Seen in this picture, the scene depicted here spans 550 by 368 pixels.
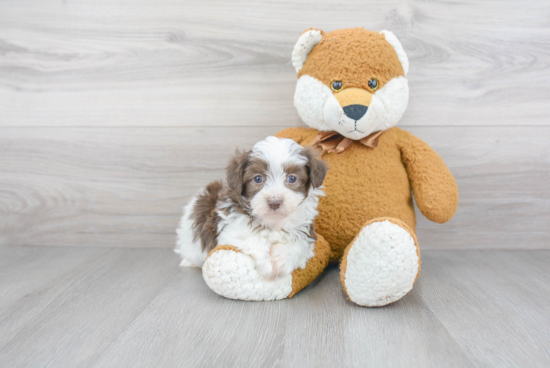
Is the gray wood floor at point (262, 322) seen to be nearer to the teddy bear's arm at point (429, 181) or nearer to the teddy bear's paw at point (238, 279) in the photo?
the teddy bear's paw at point (238, 279)

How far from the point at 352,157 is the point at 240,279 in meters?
0.60

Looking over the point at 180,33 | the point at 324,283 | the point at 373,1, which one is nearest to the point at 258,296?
the point at 324,283

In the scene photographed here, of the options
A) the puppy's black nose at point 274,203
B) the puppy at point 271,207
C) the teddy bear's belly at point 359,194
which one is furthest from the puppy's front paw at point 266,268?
the teddy bear's belly at point 359,194

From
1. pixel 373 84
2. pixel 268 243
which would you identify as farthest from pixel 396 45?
pixel 268 243

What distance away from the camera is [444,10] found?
67.3 inches

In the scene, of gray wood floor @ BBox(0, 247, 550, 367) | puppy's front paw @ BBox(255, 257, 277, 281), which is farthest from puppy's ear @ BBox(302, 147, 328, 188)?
gray wood floor @ BBox(0, 247, 550, 367)

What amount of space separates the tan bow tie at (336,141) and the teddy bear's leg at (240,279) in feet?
1.57

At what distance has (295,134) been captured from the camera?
159cm

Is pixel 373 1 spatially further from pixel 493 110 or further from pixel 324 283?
pixel 324 283

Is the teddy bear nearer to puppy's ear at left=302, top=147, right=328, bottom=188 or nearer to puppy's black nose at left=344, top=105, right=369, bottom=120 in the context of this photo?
puppy's black nose at left=344, top=105, right=369, bottom=120

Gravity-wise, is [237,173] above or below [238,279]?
above

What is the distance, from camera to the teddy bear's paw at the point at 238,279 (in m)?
1.21

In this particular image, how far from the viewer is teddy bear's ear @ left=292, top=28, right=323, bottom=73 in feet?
4.66

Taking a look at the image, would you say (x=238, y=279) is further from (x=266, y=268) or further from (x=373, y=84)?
(x=373, y=84)
